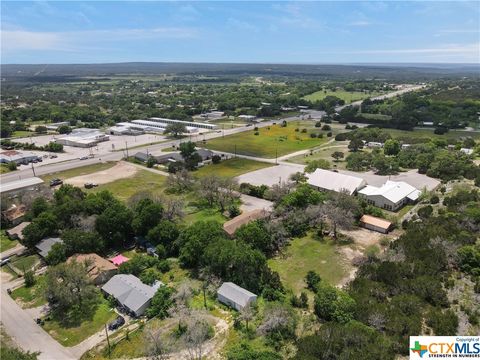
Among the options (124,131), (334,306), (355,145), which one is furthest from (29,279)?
(124,131)

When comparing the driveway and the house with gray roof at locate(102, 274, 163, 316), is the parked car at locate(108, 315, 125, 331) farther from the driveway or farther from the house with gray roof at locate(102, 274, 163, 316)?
the driveway

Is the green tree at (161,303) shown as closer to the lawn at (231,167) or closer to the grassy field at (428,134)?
the lawn at (231,167)

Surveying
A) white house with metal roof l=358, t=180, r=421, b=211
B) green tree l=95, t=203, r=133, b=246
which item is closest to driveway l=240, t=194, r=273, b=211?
white house with metal roof l=358, t=180, r=421, b=211

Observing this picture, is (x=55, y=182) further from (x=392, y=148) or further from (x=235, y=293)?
(x=392, y=148)

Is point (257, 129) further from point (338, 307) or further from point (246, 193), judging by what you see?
point (338, 307)

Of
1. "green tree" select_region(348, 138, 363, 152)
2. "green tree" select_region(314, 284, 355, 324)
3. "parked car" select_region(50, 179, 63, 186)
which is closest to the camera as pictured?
"green tree" select_region(314, 284, 355, 324)

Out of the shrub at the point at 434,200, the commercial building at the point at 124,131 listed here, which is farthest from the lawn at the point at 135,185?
the commercial building at the point at 124,131

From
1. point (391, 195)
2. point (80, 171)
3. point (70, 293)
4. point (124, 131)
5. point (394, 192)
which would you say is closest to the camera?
point (70, 293)
